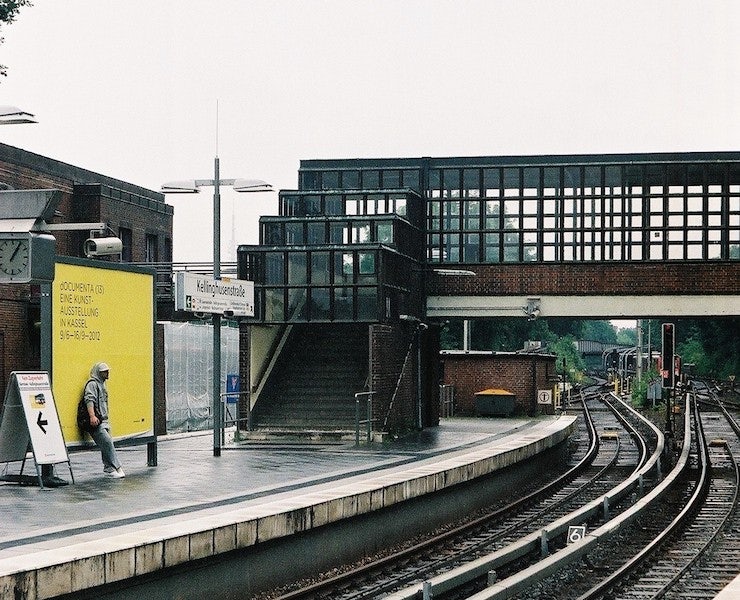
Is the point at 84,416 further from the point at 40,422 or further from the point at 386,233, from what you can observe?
the point at 386,233

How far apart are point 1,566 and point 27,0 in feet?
81.9

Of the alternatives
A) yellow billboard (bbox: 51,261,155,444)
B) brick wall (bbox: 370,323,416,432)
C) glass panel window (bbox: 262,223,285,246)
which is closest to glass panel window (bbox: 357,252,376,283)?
brick wall (bbox: 370,323,416,432)

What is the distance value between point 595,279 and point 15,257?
20.9m

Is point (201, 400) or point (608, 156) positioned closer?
point (608, 156)

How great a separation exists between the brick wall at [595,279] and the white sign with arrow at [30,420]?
1777 centimetres

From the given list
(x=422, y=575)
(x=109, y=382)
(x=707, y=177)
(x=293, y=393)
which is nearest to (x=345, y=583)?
(x=422, y=575)

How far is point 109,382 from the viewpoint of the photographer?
1830 cm

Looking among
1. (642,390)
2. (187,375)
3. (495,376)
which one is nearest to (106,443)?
(187,375)

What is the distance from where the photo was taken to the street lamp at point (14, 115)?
15.6 metres

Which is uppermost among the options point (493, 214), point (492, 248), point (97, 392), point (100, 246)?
point (493, 214)

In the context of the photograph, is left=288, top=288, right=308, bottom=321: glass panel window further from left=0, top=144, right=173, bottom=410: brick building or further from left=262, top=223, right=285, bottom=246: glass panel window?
left=0, top=144, right=173, bottom=410: brick building

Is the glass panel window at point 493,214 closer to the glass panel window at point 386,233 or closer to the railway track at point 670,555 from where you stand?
the glass panel window at point 386,233

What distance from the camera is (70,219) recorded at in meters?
32.4

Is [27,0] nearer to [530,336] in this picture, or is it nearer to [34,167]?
[34,167]
